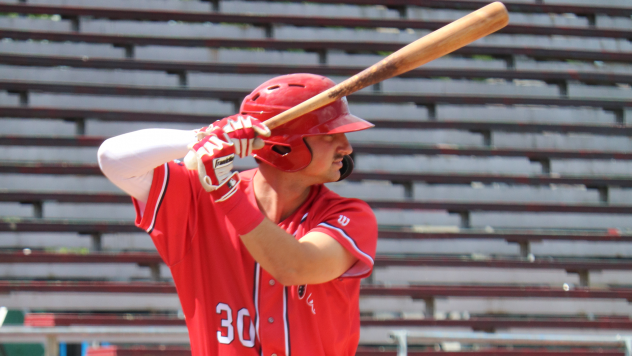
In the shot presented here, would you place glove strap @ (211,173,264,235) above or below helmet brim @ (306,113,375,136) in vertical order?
below

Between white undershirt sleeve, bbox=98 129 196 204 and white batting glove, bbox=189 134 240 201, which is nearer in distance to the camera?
white batting glove, bbox=189 134 240 201

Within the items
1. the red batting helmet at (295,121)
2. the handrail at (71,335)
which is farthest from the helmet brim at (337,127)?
the handrail at (71,335)

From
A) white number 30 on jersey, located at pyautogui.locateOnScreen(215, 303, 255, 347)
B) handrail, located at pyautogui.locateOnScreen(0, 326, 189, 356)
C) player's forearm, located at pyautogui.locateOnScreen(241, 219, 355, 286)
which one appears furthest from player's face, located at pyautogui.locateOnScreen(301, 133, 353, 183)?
handrail, located at pyautogui.locateOnScreen(0, 326, 189, 356)

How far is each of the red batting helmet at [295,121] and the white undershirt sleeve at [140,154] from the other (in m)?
0.22

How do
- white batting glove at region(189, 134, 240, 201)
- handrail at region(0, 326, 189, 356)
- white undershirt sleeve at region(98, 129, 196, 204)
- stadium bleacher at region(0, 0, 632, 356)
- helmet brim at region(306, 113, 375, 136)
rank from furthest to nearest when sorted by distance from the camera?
stadium bleacher at region(0, 0, 632, 356)
handrail at region(0, 326, 189, 356)
helmet brim at region(306, 113, 375, 136)
white undershirt sleeve at region(98, 129, 196, 204)
white batting glove at region(189, 134, 240, 201)

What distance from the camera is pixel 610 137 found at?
195 inches

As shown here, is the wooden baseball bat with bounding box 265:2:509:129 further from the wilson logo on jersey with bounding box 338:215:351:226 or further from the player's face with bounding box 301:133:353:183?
the wilson logo on jersey with bounding box 338:215:351:226

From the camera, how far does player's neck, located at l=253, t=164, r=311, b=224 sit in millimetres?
1694

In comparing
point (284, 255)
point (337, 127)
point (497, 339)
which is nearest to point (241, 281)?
point (284, 255)

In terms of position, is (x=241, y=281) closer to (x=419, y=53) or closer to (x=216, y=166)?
(x=216, y=166)

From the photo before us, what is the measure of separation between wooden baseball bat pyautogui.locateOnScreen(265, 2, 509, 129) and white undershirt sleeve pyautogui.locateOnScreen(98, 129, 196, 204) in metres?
0.23

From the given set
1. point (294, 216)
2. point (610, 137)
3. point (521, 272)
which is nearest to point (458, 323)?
point (521, 272)

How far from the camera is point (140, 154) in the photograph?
1488 mm

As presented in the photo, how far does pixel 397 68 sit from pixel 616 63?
4216 mm
